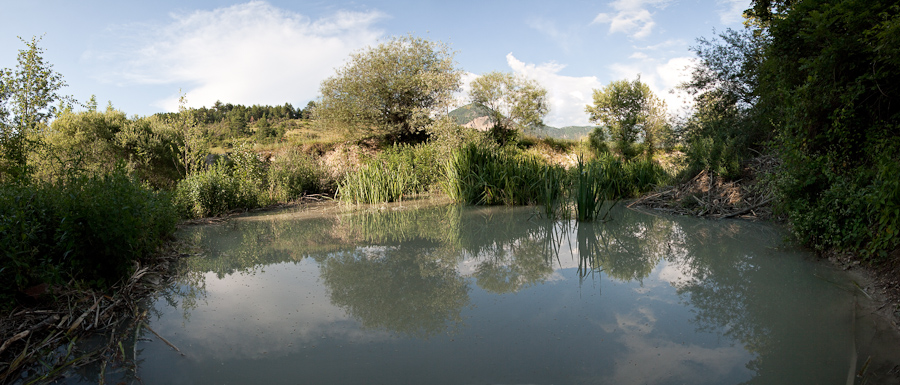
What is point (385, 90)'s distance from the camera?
1917cm

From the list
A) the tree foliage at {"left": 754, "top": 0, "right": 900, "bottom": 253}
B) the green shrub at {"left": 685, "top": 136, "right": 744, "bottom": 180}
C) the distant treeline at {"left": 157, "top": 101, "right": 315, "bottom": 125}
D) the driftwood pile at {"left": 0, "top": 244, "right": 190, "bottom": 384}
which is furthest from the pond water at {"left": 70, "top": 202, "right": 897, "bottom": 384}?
the distant treeline at {"left": 157, "top": 101, "right": 315, "bottom": 125}

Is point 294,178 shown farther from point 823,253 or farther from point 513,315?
point 823,253

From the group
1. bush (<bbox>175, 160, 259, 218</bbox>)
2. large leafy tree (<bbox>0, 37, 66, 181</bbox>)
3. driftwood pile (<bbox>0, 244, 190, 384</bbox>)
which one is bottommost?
driftwood pile (<bbox>0, 244, 190, 384</bbox>)

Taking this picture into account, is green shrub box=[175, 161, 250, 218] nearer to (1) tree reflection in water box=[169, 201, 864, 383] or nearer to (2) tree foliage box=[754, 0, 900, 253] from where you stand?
(1) tree reflection in water box=[169, 201, 864, 383]

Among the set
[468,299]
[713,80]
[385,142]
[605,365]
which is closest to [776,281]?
[605,365]

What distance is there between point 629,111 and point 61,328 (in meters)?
39.6

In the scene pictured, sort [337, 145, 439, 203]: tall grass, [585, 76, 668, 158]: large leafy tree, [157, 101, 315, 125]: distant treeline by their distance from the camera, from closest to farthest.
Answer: [337, 145, 439, 203]: tall grass
[157, 101, 315, 125]: distant treeline
[585, 76, 668, 158]: large leafy tree

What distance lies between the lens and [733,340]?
220 centimetres

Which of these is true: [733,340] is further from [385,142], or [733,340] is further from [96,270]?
[385,142]

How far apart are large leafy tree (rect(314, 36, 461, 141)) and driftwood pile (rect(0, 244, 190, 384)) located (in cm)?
1609

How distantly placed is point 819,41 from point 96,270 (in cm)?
611

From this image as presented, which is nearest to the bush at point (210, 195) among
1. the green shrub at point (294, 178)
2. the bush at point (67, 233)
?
the green shrub at point (294, 178)

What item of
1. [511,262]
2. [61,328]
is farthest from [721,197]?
[61,328]

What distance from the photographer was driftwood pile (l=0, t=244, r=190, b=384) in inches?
82.7
